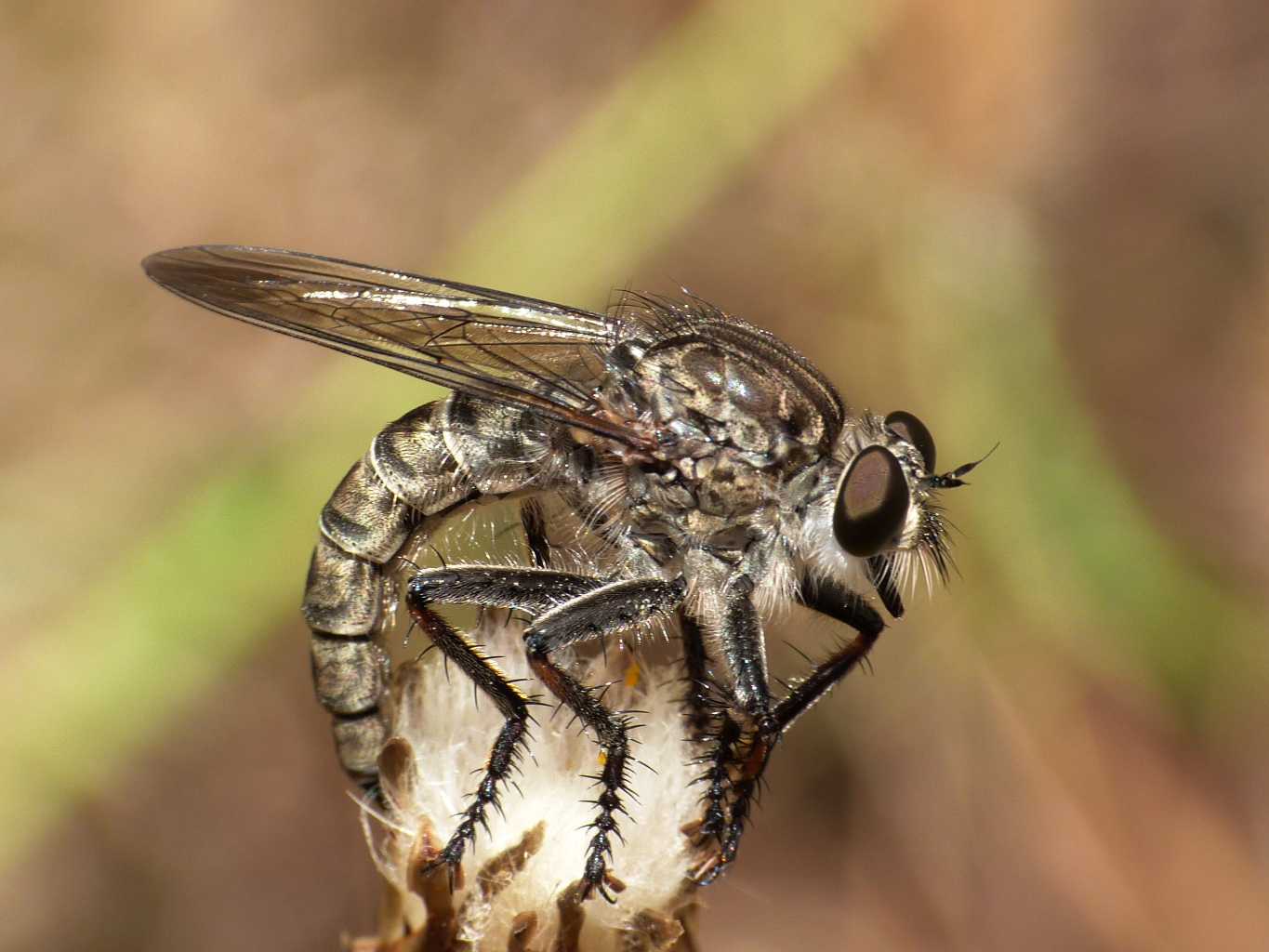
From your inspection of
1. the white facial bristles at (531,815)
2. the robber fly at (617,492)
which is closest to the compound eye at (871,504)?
the robber fly at (617,492)

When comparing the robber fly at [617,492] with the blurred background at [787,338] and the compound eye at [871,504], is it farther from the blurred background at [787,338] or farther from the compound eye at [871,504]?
the blurred background at [787,338]

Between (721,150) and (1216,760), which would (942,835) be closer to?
(1216,760)

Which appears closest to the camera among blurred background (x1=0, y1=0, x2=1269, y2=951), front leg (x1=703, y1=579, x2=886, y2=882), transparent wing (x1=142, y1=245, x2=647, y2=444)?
front leg (x1=703, y1=579, x2=886, y2=882)

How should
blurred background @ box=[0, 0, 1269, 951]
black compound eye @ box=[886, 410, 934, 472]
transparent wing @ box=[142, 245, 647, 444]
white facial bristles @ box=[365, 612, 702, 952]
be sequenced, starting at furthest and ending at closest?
blurred background @ box=[0, 0, 1269, 951] < black compound eye @ box=[886, 410, 934, 472] < transparent wing @ box=[142, 245, 647, 444] < white facial bristles @ box=[365, 612, 702, 952]

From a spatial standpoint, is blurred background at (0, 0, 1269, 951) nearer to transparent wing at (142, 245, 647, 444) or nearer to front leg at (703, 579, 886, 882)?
front leg at (703, 579, 886, 882)

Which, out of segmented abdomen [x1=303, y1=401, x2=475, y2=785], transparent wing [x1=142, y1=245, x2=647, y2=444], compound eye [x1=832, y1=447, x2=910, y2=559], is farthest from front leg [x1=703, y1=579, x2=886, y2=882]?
segmented abdomen [x1=303, y1=401, x2=475, y2=785]

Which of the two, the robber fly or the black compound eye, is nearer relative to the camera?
the robber fly
